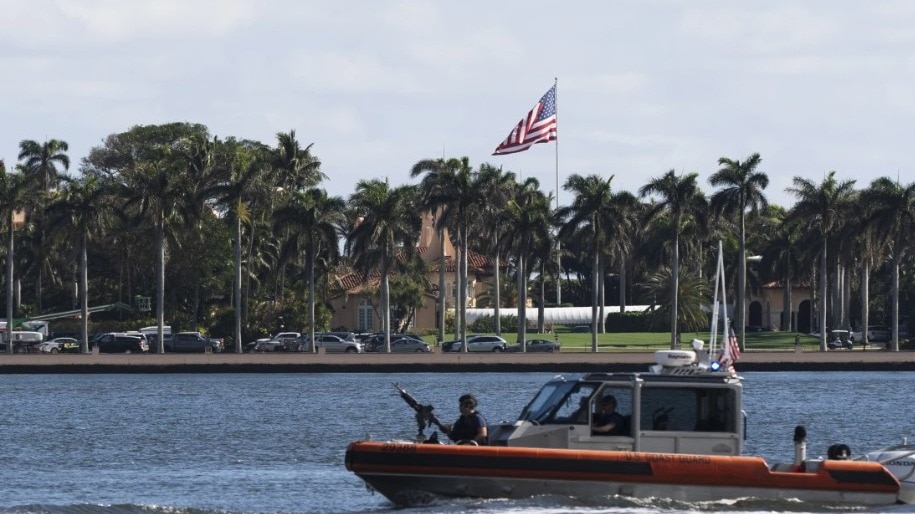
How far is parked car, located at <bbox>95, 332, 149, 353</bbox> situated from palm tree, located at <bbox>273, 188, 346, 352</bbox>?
35.6ft

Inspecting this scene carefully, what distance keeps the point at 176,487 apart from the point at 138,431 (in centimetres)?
1604

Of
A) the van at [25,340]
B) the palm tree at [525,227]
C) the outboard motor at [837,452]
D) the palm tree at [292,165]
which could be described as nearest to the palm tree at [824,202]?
the palm tree at [525,227]

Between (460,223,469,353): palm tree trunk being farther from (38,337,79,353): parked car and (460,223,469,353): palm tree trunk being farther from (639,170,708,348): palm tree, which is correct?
(38,337,79,353): parked car

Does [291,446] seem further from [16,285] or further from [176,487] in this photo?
[16,285]

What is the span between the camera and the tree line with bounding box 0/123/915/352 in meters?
102

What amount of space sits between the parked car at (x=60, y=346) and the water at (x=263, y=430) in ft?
69.9

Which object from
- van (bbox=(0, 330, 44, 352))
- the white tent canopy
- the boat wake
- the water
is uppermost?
the white tent canopy

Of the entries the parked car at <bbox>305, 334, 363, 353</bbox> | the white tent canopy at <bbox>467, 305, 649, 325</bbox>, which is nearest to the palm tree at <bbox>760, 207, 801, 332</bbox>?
the white tent canopy at <bbox>467, 305, 649, 325</bbox>

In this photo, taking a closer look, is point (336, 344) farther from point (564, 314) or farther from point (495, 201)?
point (564, 314)

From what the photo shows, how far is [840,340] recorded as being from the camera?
4188 inches

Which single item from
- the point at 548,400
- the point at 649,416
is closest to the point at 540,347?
the point at 548,400

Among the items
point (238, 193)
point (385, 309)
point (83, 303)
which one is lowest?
point (385, 309)

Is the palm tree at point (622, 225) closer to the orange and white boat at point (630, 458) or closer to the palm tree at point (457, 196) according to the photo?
the palm tree at point (457, 196)

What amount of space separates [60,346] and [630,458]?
8490cm
